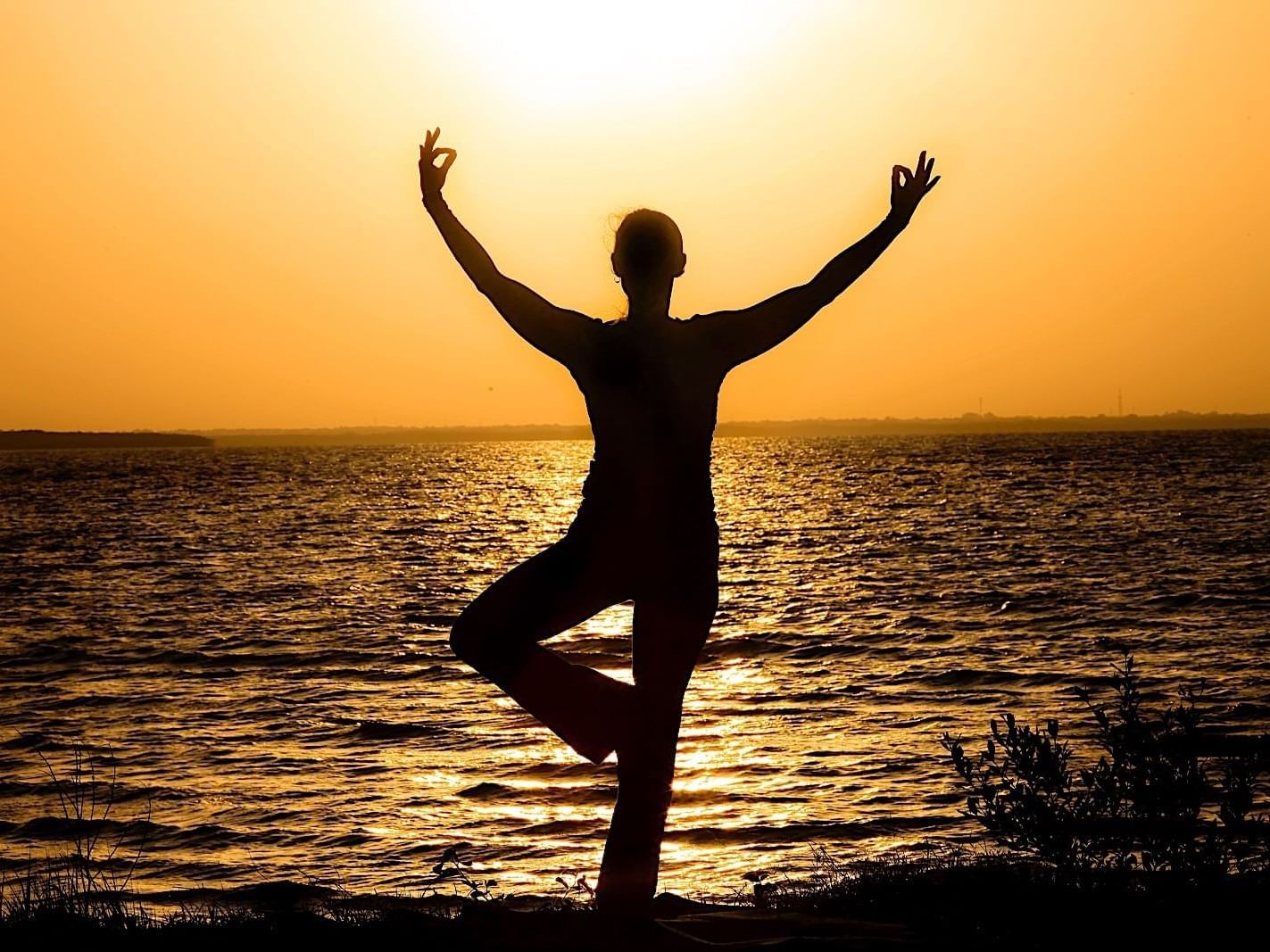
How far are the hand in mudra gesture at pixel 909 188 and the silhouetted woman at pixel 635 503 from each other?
0.08 m

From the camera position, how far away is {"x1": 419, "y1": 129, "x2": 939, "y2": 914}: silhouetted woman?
186 inches

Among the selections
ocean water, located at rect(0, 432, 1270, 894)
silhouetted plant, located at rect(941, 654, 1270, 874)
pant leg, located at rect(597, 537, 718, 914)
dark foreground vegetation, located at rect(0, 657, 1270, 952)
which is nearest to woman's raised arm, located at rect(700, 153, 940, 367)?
pant leg, located at rect(597, 537, 718, 914)

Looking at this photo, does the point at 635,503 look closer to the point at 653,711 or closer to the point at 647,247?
the point at 653,711

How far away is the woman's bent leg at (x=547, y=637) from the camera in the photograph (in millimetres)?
4656

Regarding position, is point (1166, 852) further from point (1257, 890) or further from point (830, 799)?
point (830, 799)

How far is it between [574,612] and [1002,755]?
478 inches

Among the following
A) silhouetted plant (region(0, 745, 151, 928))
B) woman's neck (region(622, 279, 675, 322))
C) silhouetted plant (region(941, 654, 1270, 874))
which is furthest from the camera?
silhouetted plant (region(941, 654, 1270, 874))

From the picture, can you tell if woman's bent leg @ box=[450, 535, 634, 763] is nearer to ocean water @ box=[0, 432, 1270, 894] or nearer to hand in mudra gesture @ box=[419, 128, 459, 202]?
hand in mudra gesture @ box=[419, 128, 459, 202]

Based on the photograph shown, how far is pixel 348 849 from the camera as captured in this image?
42.0 feet

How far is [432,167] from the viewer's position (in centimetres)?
511

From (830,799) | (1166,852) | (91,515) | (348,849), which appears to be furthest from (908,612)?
(91,515)

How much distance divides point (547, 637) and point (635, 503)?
56 centimetres

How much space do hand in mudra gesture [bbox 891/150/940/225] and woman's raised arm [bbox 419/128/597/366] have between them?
49.3 inches

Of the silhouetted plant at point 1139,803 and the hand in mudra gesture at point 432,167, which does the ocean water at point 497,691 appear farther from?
the hand in mudra gesture at point 432,167
